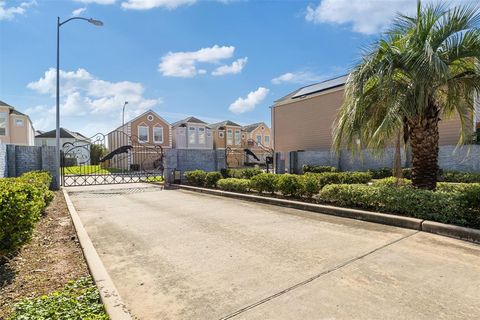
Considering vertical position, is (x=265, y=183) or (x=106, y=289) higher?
(x=265, y=183)

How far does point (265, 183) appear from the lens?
10070mm

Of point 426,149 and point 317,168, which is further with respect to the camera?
point 317,168

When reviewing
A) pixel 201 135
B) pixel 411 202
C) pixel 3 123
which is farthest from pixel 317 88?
pixel 3 123

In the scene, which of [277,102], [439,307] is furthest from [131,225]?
[277,102]

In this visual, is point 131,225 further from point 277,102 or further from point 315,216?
point 277,102

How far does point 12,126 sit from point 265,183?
33227 mm

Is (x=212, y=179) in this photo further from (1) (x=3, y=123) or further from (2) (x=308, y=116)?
(1) (x=3, y=123)

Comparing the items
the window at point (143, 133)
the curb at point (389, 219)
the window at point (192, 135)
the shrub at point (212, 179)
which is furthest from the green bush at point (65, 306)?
the window at point (192, 135)

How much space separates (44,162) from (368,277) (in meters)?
15.4

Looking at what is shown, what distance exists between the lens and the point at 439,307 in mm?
2906

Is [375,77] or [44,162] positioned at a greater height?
[375,77]

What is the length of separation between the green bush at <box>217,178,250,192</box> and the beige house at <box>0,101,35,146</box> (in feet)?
93.0

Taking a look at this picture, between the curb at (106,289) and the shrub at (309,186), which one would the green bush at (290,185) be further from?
the curb at (106,289)

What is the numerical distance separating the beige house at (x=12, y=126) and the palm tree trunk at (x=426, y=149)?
116 feet
